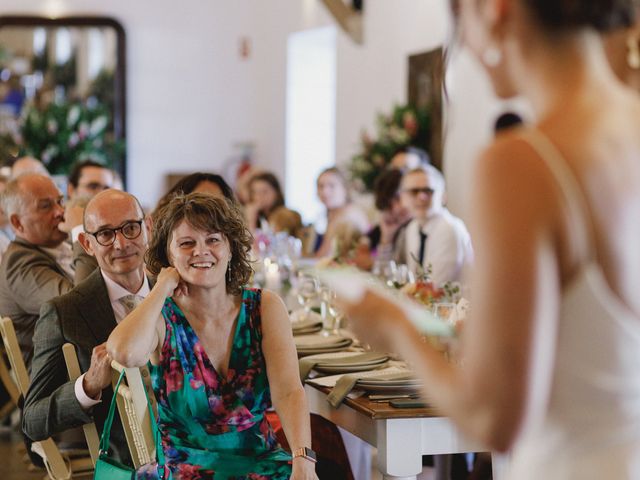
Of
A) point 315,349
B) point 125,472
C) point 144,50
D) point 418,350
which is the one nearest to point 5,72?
point 144,50

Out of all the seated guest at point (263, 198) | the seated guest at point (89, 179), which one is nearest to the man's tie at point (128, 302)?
the seated guest at point (89, 179)

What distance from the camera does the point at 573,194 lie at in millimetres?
1041

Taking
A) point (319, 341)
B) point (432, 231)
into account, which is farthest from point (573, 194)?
point (432, 231)

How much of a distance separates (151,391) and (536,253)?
7.26 ft

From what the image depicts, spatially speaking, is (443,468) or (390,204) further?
(390,204)

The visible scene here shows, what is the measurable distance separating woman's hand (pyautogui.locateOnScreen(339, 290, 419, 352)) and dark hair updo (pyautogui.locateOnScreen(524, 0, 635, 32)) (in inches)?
13.9

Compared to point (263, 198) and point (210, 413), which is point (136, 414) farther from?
point (263, 198)

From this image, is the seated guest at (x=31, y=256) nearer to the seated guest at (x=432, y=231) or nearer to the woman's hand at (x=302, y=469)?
the woman's hand at (x=302, y=469)

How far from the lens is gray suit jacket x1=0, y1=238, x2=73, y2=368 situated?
3.98 metres

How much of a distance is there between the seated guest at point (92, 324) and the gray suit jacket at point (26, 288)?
23.1 inches

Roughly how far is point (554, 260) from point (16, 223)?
3.74 m

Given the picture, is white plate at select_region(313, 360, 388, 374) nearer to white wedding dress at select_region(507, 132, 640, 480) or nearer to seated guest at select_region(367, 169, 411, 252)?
white wedding dress at select_region(507, 132, 640, 480)

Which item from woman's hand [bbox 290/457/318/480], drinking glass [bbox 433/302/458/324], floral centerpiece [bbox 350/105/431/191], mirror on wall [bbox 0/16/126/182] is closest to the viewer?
woman's hand [bbox 290/457/318/480]

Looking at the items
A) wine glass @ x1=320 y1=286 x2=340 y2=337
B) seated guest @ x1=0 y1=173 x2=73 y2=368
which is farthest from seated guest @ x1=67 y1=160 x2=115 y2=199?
wine glass @ x1=320 y1=286 x2=340 y2=337
